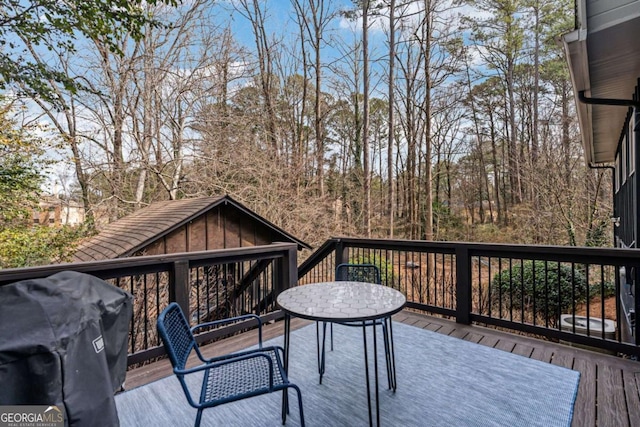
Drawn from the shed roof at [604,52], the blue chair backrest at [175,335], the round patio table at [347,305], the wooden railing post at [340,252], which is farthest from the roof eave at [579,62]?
the blue chair backrest at [175,335]

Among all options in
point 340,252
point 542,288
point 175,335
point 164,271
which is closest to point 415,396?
point 175,335

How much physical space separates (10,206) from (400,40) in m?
12.4

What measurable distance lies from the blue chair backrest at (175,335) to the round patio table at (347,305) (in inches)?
22.9

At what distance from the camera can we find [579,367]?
2.56 m

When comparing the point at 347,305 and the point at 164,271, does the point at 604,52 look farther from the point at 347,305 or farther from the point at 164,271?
the point at 164,271

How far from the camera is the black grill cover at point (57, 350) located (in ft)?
3.67

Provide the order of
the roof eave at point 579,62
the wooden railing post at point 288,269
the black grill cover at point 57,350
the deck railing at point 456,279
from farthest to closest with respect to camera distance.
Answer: the wooden railing post at point 288,269, the deck railing at point 456,279, the roof eave at point 579,62, the black grill cover at point 57,350

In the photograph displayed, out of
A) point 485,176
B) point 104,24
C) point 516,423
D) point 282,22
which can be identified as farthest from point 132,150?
point 485,176

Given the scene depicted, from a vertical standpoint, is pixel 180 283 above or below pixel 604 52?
below

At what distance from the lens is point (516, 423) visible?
6.25 ft

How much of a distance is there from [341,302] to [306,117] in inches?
428

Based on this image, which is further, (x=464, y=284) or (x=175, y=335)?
(x=464, y=284)

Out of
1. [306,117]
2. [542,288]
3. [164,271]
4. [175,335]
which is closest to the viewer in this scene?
[175,335]

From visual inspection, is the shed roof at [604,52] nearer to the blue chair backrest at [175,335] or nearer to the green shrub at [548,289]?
the green shrub at [548,289]
